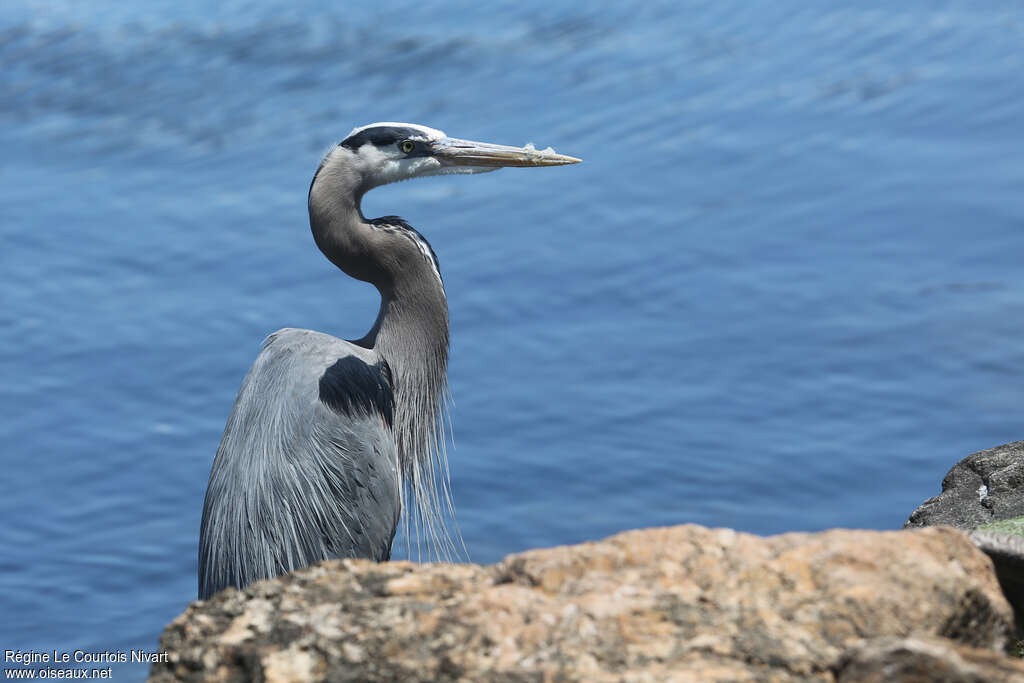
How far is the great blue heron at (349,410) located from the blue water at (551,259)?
121 inches

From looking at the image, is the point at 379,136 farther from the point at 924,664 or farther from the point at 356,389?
the point at 924,664

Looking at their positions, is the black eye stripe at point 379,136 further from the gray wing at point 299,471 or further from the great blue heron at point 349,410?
the gray wing at point 299,471

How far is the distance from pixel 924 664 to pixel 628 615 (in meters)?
0.52

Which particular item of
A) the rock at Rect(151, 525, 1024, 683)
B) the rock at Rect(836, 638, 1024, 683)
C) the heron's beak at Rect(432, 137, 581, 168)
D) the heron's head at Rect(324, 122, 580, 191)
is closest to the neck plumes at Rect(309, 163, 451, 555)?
the heron's head at Rect(324, 122, 580, 191)

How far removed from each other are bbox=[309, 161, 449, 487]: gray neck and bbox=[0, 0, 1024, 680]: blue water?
113 inches

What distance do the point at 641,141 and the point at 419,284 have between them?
7.13 m

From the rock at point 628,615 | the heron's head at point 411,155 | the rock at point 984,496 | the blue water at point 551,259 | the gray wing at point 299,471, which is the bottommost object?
the rock at point 628,615

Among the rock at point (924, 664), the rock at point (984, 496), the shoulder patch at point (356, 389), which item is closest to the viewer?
the rock at point (924, 664)

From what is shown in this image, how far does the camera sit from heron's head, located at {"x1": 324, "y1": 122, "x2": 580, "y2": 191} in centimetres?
535

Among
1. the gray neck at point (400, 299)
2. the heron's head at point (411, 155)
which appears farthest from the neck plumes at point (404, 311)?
the heron's head at point (411, 155)

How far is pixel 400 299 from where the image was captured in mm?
5379

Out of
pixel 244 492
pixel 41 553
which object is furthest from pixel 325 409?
pixel 41 553

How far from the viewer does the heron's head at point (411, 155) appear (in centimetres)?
535

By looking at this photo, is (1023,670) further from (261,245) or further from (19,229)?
(19,229)
